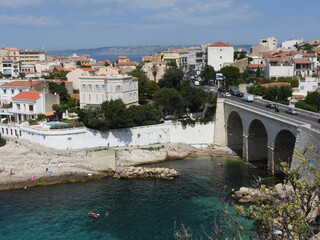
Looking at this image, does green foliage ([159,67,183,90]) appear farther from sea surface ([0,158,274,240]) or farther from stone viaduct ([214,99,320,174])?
sea surface ([0,158,274,240])

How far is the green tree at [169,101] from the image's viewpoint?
5625 centimetres

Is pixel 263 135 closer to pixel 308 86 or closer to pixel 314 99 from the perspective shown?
pixel 314 99

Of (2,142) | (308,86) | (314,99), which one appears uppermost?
(308,86)

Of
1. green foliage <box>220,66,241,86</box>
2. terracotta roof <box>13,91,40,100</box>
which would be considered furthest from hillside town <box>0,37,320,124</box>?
green foliage <box>220,66,241,86</box>

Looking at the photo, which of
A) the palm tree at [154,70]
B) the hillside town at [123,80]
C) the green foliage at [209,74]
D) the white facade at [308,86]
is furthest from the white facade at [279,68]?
the palm tree at [154,70]

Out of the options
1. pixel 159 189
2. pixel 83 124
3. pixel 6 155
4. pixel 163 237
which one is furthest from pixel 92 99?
pixel 163 237

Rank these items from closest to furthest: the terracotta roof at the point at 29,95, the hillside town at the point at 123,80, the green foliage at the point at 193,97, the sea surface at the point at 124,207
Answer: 1. the sea surface at the point at 124,207
2. the terracotta roof at the point at 29,95
3. the hillside town at the point at 123,80
4. the green foliage at the point at 193,97

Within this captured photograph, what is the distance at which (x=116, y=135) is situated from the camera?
50688 millimetres

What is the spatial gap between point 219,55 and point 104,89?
158 feet

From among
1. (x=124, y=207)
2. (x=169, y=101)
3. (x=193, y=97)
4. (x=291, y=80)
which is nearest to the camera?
(x=124, y=207)

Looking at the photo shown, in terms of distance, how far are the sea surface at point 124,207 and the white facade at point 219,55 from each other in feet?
177

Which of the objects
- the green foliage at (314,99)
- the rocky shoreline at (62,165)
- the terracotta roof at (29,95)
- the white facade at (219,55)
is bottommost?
the rocky shoreline at (62,165)

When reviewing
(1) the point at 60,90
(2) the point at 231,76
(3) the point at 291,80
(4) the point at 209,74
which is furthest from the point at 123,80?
(3) the point at 291,80

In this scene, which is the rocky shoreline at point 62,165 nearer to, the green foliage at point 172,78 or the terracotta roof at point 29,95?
the terracotta roof at point 29,95
